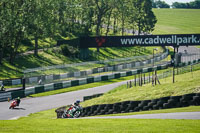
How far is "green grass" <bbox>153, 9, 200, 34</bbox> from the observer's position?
396 ft

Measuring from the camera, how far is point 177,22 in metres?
138

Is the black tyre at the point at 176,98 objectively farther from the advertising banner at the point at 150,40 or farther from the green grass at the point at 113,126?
the advertising banner at the point at 150,40

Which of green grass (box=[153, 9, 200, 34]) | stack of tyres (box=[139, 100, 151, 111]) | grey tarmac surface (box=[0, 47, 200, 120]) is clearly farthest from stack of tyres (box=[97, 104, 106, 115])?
green grass (box=[153, 9, 200, 34])

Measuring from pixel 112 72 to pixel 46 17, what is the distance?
17323 millimetres

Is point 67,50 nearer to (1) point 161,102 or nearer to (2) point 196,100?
(1) point 161,102

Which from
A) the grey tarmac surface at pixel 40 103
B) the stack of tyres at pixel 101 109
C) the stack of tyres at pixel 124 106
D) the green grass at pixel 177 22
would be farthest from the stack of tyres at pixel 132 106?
the green grass at pixel 177 22

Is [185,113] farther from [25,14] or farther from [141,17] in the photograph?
[141,17]

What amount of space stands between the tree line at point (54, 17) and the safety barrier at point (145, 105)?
32.8 meters

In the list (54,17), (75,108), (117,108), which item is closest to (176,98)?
(117,108)

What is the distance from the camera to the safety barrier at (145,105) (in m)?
18.4

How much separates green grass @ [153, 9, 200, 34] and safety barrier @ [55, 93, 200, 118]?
320 feet

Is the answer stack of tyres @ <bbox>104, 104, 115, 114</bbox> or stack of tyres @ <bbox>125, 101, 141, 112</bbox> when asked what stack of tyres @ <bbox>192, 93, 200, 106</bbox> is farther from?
stack of tyres @ <bbox>104, 104, 115, 114</bbox>

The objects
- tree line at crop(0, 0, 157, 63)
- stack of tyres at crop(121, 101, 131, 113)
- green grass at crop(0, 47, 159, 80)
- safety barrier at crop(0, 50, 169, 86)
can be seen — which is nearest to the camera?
stack of tyres at crop(121, 101, 131, 113)

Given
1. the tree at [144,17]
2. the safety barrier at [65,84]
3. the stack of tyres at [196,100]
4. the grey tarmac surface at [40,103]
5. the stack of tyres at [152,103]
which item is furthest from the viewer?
the tree at [144,17]
